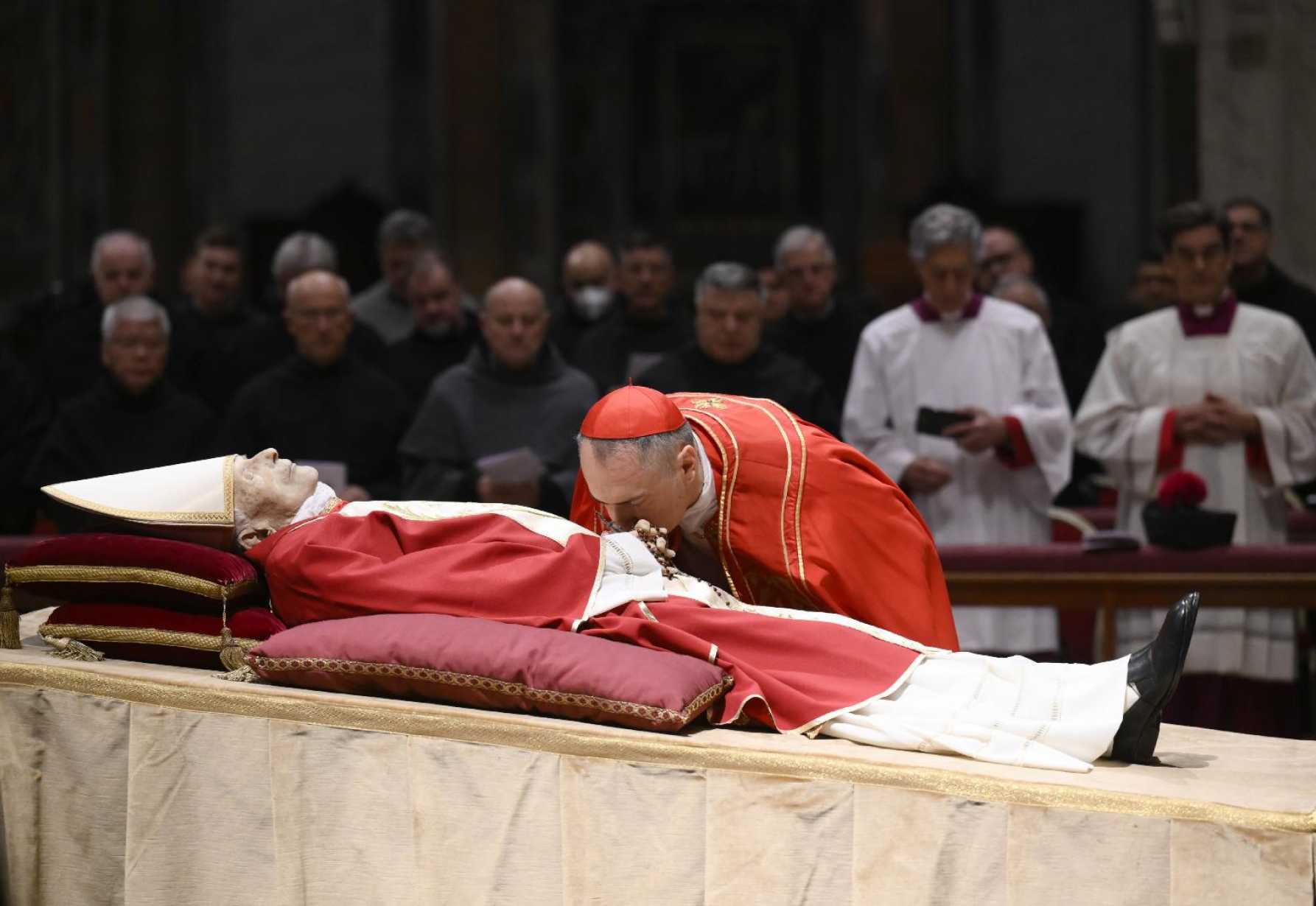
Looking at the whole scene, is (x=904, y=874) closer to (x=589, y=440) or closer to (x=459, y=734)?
(x=459, y=734)

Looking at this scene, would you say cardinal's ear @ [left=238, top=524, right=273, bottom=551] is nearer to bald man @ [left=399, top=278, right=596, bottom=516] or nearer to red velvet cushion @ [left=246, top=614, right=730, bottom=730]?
red velvet cushion @ [left=246, top=614, right=730, bottom=730]

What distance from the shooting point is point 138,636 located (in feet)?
12.0

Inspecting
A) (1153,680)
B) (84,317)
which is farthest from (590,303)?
(1153,680)

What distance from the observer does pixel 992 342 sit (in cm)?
590

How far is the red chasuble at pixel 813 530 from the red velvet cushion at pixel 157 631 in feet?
2.70

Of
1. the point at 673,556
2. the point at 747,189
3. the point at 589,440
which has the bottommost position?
the point at 673,556


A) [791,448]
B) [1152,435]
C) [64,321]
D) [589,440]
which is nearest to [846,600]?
[791,448]

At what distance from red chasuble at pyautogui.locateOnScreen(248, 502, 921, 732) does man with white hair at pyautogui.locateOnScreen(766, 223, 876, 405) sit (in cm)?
368

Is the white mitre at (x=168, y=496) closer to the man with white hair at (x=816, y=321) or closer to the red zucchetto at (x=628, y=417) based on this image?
the red zucchetto at (x=628, y=417)

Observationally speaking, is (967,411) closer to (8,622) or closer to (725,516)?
(725,516)

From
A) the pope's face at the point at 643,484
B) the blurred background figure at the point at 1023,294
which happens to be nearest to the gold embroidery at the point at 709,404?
the pope's face at the point at 643,484

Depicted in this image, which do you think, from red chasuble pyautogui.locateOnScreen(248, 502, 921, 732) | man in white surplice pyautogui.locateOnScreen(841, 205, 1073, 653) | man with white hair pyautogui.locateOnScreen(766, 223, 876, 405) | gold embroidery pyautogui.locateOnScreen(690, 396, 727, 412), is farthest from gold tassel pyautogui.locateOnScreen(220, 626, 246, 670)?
man with white hair pyautogui.locateOnScreen(766, 223, 876, 405)

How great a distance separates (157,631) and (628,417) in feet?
3.68

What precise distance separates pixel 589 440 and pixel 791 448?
53 centimetres
